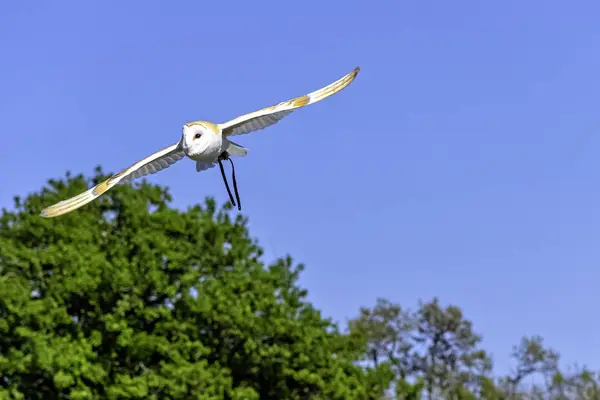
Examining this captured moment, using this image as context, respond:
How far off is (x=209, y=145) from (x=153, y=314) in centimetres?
2869

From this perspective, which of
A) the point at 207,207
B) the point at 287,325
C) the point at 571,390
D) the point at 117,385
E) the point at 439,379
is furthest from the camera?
the point at 439,379

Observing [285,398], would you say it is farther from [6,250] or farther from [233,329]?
[6,250]

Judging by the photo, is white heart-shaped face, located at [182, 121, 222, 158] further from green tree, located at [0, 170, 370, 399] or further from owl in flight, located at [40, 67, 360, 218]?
green tree, located at [0, 170, 370, 399]

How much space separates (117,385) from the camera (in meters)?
37.2

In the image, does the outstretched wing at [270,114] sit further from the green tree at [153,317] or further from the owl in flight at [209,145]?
the green tree at [153,317]

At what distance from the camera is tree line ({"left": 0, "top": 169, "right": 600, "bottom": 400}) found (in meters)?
37.4

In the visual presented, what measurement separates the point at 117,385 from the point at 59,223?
6678 mm

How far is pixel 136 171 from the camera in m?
12.6

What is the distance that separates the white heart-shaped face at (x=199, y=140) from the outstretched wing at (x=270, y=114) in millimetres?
459

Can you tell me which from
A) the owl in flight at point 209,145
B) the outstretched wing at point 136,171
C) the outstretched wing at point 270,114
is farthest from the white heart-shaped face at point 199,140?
the outstretched wing at point 136,171

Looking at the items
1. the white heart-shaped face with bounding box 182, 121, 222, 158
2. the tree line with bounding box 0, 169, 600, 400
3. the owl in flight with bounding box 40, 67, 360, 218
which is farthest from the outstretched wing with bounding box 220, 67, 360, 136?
the tree line with bounding box 0, 169, 600, 400

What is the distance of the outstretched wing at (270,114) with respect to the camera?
38.7ft

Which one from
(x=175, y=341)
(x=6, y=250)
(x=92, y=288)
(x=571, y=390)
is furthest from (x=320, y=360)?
(x=571, y=390)

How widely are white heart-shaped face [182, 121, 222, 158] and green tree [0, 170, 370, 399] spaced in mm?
26565
